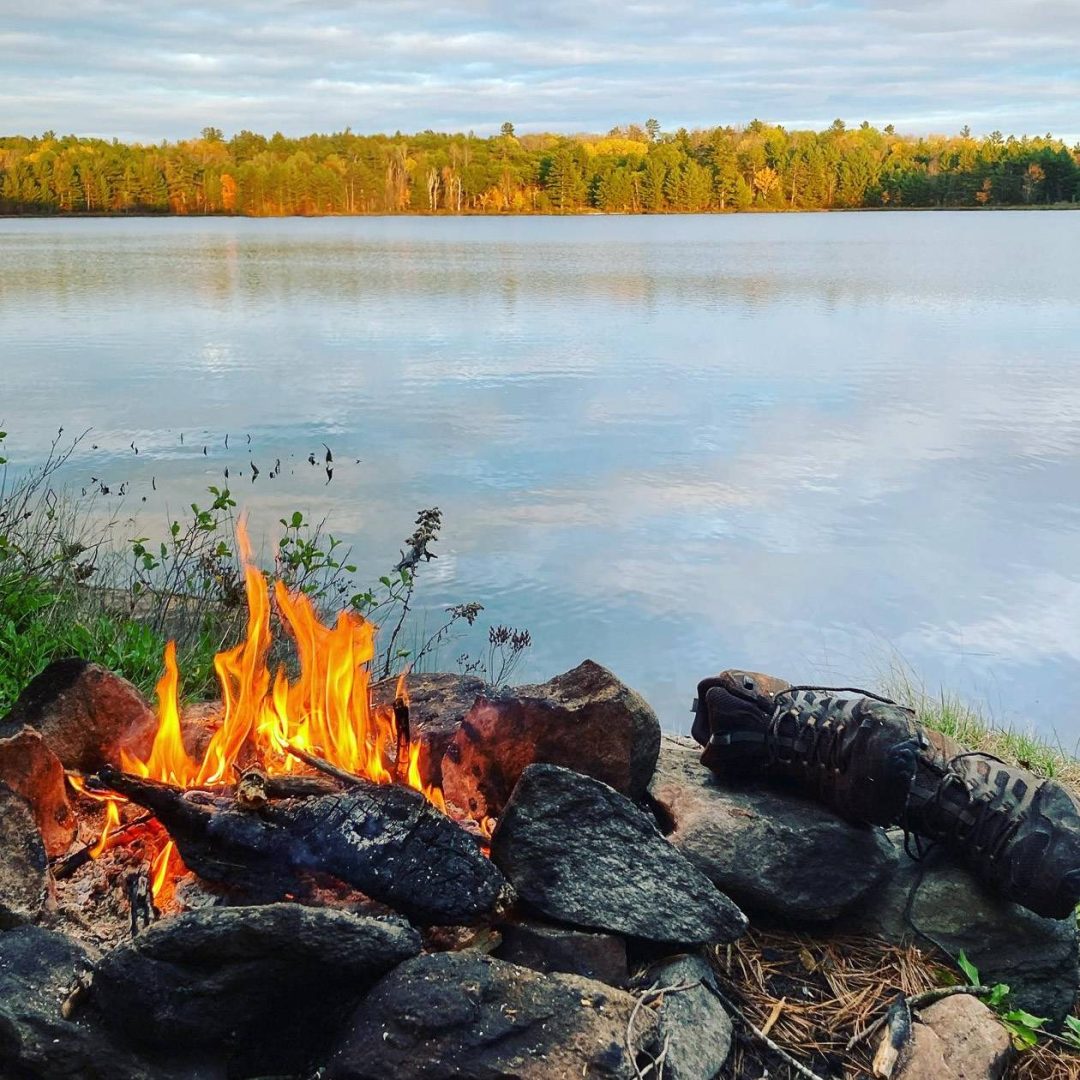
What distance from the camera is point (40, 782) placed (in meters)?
3.13

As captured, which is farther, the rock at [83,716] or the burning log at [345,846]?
the rock at [83,716]

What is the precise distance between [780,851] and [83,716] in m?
2.20

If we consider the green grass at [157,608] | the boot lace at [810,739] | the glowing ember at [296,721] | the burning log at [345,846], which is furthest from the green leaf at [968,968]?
the green grass at [157,608]

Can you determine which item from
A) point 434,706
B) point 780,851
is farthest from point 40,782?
point 780,851

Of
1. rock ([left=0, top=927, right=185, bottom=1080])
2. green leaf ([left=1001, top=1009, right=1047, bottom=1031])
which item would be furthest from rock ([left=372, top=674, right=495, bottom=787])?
green leaf ([left=1001, top=1009, right=1047, bottom=1031])

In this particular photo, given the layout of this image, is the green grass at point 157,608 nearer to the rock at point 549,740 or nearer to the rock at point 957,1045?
the rock at point 549,740

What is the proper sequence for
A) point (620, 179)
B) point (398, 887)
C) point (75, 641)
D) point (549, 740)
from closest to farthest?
point (398, 887)
point (549, 740)
point (75, 641)
point (620, 179)

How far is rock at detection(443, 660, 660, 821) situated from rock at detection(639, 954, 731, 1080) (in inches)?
26.2

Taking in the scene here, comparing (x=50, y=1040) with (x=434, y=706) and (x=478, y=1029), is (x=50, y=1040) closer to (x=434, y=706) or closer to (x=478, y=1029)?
(x=478, y=1029)

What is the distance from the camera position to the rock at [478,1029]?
233cm

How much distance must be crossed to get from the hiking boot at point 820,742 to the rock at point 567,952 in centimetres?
92

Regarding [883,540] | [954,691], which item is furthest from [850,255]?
[954,691]

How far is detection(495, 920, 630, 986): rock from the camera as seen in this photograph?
283cm

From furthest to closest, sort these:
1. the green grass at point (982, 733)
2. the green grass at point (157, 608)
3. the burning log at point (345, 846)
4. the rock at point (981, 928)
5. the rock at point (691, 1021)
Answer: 1. the green grass at point (982, 733)
2. the green grass at point (157, 608)
3. the rock at point (981, 928)
4. the burning log at point (345, 846)
5. the rock at point (691, 1021)
